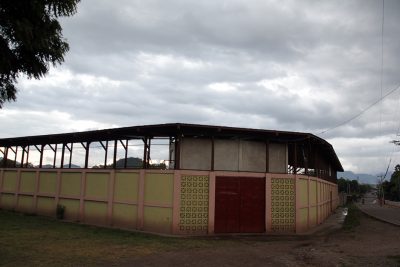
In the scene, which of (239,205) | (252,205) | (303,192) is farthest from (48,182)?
Answer: (303,192)

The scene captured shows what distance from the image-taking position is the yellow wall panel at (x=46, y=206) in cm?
2491

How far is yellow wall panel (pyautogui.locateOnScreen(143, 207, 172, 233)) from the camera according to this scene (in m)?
18.4

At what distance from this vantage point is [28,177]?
27.7 metres

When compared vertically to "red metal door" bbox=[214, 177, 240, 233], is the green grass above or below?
below

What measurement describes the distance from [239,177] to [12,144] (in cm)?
2002

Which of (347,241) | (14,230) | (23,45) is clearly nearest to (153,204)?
(14,230)

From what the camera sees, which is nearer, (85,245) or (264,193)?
(85,245)

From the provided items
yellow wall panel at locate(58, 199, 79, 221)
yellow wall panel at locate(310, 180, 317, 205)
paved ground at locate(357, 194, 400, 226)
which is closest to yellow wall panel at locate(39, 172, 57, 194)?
yellow wall panel at locate(58, 199, 79, 221)

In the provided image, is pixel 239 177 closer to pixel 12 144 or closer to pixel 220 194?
pixel 220 194

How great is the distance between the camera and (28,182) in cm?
2762

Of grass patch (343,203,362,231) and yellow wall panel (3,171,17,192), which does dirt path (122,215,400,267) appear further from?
yellow wall panel (3,171,17,192)

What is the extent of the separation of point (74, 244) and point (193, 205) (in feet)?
18.2

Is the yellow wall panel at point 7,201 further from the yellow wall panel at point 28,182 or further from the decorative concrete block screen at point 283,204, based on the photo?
the decorative concrete block screen at point 283,204

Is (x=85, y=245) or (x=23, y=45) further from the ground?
(x=23, y=45)
